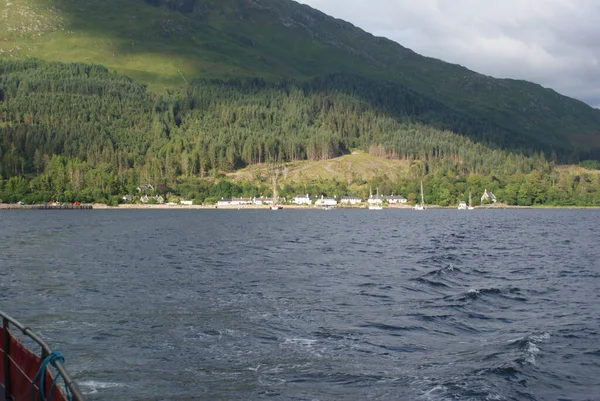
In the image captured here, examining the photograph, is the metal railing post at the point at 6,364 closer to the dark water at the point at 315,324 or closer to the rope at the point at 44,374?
the rope at the point at 44,374

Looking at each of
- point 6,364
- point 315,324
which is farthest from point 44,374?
point 315,324

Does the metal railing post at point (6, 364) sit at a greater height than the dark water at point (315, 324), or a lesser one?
greater

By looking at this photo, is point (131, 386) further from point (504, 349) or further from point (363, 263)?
point (363, 263)

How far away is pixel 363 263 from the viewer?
58.8 metres

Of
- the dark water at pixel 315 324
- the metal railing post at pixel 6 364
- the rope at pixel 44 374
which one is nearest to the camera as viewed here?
the rope at pixel 44 374

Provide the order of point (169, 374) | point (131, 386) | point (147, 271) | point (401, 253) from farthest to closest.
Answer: point (401, 253), point (147, 271), point (169, 374), point (131, 386)

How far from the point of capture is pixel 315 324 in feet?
102

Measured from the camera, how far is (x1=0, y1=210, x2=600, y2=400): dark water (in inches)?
867

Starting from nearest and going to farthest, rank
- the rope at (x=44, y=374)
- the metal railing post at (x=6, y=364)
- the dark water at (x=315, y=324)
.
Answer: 1. the rope at (x=44, y=374)
2. the metal railing post at (x=6, y=364)
3. the dark water at (x=315, y=324)

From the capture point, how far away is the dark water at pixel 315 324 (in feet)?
72.3

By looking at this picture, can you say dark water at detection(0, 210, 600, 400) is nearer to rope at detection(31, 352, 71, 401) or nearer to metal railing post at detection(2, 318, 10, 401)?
metal railing post at detection(2, 318, 10, 401)

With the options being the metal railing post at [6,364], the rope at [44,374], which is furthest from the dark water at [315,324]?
the rope at [44,374]

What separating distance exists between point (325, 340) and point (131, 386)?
9.39m

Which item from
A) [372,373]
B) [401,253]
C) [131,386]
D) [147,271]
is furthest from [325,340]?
[401,253]
